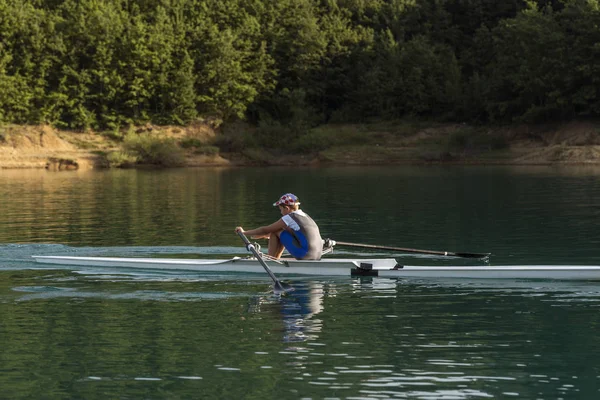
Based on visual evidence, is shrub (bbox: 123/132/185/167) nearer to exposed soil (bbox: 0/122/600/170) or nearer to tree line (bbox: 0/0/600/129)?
exposed soil (bbox: 0/122/600/170)

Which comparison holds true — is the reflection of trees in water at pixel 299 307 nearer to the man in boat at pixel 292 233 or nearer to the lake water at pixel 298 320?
the lake water at pixel 298 320

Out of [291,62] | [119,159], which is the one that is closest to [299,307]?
[119,159]

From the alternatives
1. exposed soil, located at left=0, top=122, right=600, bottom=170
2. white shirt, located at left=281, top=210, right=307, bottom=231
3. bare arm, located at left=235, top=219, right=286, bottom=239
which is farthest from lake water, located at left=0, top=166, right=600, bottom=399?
exposed soil, located at left=0, top=122, right=600, bottom=170

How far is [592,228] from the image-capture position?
29.0m

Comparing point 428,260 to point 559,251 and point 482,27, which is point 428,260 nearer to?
point 559,251

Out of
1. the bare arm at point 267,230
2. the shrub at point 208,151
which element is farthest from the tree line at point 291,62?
the bare arm at point 267,230

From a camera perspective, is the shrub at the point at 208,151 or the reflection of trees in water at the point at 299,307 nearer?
the reflection of trees in water at the point at 299,307

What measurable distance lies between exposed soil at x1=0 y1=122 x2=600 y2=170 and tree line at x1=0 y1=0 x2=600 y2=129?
60.6 inches

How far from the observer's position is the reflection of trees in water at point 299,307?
15.1 metres

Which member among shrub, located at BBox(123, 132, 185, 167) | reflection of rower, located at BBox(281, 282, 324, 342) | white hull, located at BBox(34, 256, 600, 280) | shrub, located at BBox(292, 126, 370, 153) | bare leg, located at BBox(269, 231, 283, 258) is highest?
shrub, located at BBox(292, 126, 370, 153)

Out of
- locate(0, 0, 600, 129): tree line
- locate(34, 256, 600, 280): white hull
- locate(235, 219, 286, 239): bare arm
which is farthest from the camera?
locate(0, 0, 600, 129): tree line

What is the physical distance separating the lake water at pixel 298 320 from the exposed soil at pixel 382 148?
4388cm

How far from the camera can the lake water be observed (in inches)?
481

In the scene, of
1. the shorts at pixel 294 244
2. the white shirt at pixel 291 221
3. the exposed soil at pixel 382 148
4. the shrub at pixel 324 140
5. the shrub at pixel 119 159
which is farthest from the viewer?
the shrub at pixel 324 140
